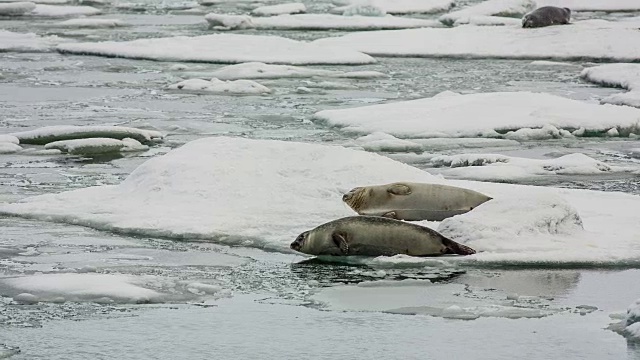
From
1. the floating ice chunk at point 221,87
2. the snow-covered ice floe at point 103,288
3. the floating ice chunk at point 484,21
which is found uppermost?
the snow-covered ice floe at point 103,288

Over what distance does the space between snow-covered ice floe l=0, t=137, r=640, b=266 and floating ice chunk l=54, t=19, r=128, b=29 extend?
14834mm

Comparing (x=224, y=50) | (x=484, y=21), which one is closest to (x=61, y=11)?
(x=484, y=21)

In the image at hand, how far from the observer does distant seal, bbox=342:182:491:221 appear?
6988 mm

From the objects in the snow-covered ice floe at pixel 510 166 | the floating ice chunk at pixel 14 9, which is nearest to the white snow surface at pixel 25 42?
the floating ice chunk at pixel 14 9

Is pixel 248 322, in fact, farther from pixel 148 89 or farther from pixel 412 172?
pixel 148 89

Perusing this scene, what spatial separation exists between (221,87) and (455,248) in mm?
8435

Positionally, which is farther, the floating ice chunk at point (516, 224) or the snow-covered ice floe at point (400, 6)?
the snow-covered ice floe at point (400, 6)

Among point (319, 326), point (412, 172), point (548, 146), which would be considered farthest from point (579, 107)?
point (319, 326)

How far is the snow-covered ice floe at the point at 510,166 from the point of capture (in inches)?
352

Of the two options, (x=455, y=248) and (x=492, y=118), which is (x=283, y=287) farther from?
(x=492, y=118)

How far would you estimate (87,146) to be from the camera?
1004 centimetres

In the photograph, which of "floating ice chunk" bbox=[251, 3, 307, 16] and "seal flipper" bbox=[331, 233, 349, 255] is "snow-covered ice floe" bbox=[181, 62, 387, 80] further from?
"seal flipper" bbox=[331, 233, 349, 255]

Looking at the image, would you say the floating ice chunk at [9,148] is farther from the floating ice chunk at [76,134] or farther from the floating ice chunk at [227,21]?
the floating ice chunk at [227,21]

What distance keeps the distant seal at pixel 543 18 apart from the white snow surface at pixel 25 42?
731 centimetres
